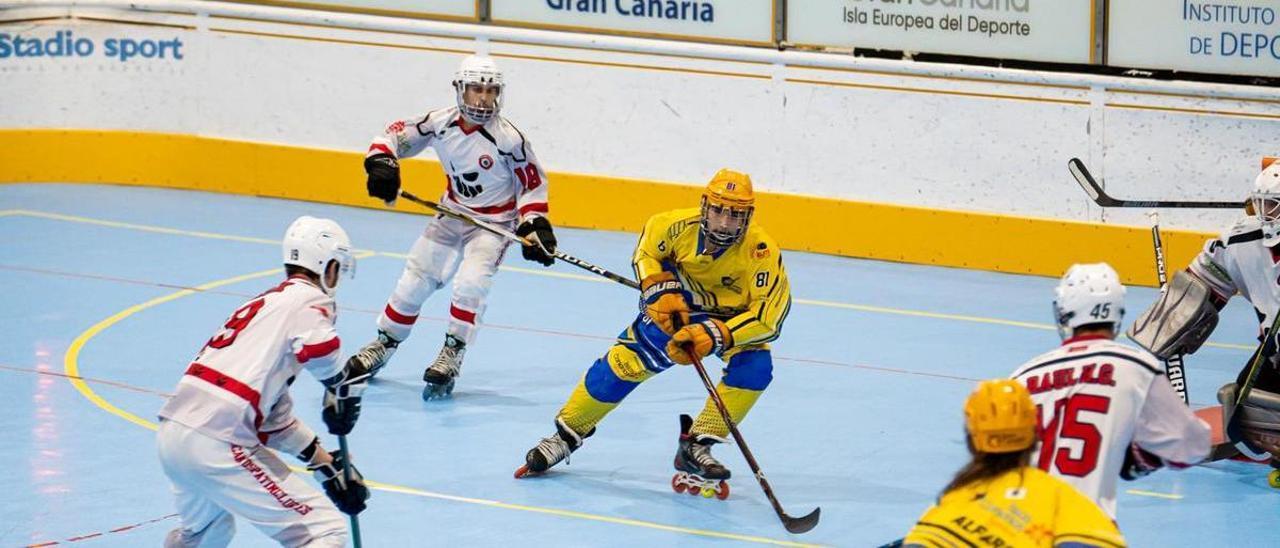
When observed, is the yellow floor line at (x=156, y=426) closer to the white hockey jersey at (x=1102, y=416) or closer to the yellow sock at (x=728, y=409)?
the yellow sock at (x=728, y=409)

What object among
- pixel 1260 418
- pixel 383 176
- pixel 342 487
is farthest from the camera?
pixel 383 176

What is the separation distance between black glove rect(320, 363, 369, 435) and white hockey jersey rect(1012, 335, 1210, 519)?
2.38 metres

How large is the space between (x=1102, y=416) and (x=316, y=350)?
2573mm

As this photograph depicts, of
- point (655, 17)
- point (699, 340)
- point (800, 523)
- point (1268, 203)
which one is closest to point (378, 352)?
point (699, 340)

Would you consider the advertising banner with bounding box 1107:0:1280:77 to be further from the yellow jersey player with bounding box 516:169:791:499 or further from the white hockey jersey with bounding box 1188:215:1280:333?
the yellow jersey player with bounding box 516:169:791:499

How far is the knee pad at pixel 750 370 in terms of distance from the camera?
7.93 m

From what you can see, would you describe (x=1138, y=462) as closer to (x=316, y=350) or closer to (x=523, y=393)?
(x=316, y=350)

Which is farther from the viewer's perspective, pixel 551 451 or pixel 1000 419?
pixel 551 451

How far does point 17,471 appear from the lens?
809cm

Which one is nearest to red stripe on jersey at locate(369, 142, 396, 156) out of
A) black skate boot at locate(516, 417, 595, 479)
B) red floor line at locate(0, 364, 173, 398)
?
red floor line at locate(0, 364, 173, 398)

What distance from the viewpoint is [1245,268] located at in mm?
8148

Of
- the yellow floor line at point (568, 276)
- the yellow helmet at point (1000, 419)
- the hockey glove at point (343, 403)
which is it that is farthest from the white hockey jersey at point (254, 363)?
the yellow floor line at point (568, 276)

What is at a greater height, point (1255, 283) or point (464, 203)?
point (464, 203)

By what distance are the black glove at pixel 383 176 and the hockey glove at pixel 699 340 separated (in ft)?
7.87
